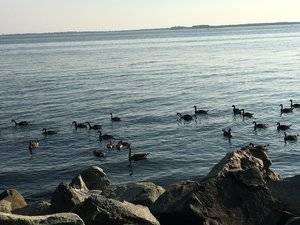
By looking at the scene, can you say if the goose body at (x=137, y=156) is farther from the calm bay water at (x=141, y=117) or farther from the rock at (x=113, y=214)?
the rock at (x=113, y=214)

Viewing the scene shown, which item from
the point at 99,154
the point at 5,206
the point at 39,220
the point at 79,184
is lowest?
the point at 99,154

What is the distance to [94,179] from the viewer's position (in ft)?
88.5

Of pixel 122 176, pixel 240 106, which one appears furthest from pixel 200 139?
pixel 240 106

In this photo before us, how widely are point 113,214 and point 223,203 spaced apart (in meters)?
3.61

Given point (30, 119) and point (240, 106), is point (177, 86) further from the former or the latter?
point (30, 119)

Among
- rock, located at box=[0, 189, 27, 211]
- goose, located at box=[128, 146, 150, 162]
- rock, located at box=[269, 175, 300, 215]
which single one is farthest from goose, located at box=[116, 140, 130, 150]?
rock, located at box=[269, 175, 300, 215]

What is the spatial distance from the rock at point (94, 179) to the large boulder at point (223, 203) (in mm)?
9436

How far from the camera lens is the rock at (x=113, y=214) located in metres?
16.1

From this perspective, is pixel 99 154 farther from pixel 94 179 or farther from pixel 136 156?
pixel 94 179

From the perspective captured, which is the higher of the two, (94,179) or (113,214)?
(113,214)

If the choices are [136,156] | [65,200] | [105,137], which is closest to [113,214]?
[65,200]

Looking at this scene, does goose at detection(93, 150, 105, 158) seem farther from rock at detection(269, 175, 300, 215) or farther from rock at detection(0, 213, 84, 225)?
rock at detection(0, 213, 84, 225)

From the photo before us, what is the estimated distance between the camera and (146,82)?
237ft

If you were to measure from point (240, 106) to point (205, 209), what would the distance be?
37.3m
